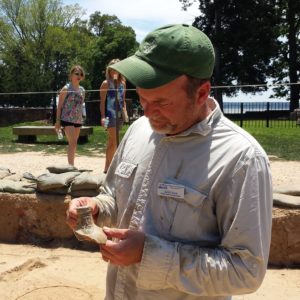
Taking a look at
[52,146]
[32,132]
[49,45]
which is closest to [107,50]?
[49,45]

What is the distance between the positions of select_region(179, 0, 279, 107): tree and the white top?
28.3 meters

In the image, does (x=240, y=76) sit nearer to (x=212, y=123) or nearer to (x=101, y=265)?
(x=101, y=265)

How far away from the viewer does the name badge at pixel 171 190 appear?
4.58ft

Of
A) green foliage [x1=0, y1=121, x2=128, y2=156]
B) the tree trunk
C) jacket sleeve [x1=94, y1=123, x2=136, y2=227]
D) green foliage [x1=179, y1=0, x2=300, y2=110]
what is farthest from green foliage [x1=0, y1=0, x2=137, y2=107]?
jacket sleeve [x1=94, y1=123, x2=136, y2=227]

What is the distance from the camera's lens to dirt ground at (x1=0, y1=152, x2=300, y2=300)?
3643mm

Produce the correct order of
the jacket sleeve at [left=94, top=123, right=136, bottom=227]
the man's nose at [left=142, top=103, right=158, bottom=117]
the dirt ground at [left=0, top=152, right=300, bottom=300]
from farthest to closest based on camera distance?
the dirt ground at [left=0, top=152, right=300, bottom=300], the jacket sleeve at [left=94, top=123, right=136, bottom=227], the man's nose at [left=142, top=103, right=158, bottom=117]

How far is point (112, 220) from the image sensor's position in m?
1.76

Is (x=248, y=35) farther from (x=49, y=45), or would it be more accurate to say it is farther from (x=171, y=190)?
(x=171, y=190)

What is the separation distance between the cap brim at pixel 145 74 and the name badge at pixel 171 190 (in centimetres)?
30

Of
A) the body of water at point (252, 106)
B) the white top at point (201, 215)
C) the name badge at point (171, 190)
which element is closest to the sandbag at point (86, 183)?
the white top at point (201, 215)

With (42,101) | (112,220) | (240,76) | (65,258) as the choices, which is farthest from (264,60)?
(112,220)

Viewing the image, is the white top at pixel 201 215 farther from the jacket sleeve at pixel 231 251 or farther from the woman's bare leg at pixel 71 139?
the woman's bare leg at pixel 71 139

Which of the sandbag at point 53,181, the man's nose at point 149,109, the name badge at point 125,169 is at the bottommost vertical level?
the sandbag at point 53,181

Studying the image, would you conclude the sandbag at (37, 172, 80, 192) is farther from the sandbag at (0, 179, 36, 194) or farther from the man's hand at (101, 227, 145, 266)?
the man's hand at (101, 227, 145, 266)
